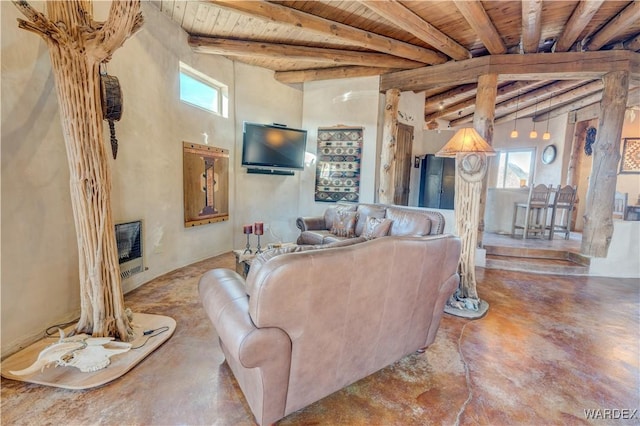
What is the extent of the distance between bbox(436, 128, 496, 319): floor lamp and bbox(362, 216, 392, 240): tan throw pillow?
0.80m

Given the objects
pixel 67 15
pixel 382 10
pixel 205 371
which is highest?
pixel 382 10

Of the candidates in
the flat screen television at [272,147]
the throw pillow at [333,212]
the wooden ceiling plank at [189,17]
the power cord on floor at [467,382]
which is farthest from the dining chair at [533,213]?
the wooden ceiling plank at [189,17]

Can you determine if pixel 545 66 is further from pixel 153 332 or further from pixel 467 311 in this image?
pixel 153 332

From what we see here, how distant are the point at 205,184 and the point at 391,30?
327 centimetres

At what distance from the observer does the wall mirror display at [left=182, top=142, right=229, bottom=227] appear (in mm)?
3842

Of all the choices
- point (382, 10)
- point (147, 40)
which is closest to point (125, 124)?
point (147, 40)

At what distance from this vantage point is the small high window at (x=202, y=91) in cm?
386

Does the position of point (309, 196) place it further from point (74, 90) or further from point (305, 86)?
point (74, 90)

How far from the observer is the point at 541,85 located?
6.18m

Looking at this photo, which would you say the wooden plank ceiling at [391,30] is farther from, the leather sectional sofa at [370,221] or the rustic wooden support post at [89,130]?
the leather sectional sofa at [370,221]

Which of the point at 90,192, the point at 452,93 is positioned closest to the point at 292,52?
the point at 90,192

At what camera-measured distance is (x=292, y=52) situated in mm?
4180

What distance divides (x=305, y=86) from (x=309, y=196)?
2.07 metres

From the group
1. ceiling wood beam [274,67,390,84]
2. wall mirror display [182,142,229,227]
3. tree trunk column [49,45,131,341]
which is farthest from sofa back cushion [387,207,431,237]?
tree trunk column [49,45,131,341]
